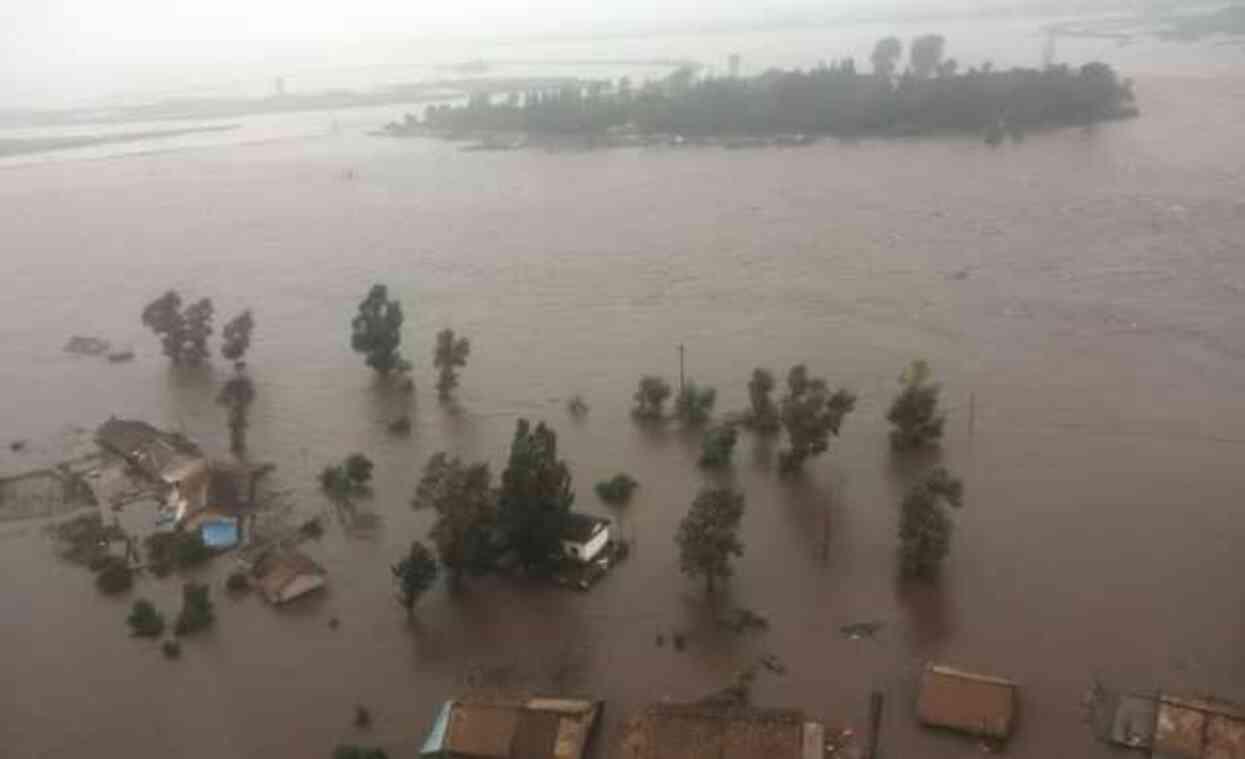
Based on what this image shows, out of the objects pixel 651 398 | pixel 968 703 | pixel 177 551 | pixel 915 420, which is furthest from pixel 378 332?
pixel 968 703

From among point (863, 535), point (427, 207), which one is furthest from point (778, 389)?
point (427, 207)

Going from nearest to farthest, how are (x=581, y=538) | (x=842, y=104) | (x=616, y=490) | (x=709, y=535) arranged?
(x=709, y=535)
(x=581, y=538)
(x=616, y=490)
(x=842, y=104)

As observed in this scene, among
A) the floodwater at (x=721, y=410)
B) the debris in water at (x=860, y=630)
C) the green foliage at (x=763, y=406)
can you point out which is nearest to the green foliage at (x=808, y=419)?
the floodwater at (x=721, y=410)

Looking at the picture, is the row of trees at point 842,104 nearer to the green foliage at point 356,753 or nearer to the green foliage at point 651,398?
the green foliage at point 651,398

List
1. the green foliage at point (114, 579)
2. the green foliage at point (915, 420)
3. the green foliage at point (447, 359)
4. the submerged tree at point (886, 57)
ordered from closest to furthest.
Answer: the green foliage at point (114, 579)
the green foliage at point (915, 420)
the green foliage at point (447, 359)
the submerged tree at point (886, 57)

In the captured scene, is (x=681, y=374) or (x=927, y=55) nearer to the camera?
(x=681, y=374)

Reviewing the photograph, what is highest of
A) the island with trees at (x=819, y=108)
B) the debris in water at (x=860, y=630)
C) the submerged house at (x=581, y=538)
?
the island with trees at (x=819, y=108)

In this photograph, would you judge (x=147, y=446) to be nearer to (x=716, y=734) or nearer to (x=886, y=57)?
(x=716, y=734)
